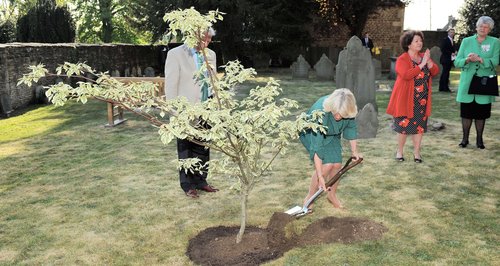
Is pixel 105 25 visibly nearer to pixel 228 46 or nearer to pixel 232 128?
pixel 228 46

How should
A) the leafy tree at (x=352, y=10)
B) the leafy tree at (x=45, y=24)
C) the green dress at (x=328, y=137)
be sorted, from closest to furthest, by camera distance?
the green dress at (x=328, y=137) → the leafy tree at (x=45, y=24) → the leafy tree at (x=352, y=10)

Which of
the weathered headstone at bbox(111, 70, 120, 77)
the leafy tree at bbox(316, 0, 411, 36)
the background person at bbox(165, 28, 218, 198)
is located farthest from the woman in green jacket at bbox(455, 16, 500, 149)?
the leafy tree at bbox(316, 0, 411, 36)

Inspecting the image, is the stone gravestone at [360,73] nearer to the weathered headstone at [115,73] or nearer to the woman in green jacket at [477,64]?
the woman in green jacket at [477,64]

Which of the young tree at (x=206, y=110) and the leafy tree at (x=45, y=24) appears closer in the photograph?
the young tree at (x=206, y=110)

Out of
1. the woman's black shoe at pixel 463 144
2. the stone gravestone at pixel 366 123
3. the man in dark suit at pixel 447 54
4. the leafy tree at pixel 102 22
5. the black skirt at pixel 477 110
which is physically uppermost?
the leafy tree at pixel 102 22

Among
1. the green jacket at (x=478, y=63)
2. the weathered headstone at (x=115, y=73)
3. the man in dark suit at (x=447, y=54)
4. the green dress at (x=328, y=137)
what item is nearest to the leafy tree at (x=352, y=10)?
the man in dark suit at (x=447, y=54)

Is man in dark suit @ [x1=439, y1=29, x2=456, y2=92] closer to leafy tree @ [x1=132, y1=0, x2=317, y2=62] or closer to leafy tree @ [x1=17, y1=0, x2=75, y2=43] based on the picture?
leafy tree @ [x1=132, y1=0, x2=317, y2=62]

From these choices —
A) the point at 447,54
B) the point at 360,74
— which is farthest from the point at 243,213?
the point at 447,54

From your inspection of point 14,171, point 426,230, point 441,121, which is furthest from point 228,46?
point 426,230

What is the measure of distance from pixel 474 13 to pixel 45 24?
23563mm

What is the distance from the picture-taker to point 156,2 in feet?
75.7

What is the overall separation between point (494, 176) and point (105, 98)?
508 centimetres

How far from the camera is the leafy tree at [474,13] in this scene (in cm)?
2598

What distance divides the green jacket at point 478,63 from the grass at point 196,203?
0.88 m
